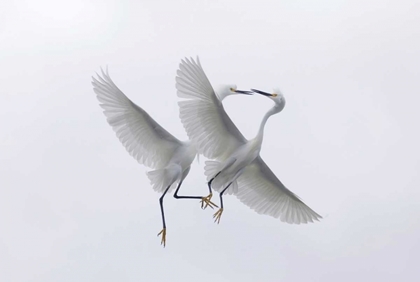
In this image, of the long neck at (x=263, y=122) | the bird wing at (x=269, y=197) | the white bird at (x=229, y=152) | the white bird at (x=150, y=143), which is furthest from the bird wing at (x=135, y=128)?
the bird wing at (x=269, y=197)

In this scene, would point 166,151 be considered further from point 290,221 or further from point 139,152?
point 290,221

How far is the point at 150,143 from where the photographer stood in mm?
31172

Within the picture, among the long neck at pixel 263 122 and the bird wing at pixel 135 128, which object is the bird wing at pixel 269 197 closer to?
the long neck at pixel 263 122

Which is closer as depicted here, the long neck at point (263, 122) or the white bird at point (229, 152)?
the white bird at point (229, 152)

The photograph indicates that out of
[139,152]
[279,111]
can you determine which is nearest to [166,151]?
[139,152]

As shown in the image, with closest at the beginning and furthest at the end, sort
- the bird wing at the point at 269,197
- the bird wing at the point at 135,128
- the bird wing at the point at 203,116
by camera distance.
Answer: the bird wing at the point at 203,116 → the bird wing at the point at 135,128 → the bird wing at the point at 269,197

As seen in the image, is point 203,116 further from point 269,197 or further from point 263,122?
point 269,197

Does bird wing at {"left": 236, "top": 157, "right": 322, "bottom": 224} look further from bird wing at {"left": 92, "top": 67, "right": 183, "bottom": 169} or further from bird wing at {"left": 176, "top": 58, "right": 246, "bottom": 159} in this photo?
bird wing at {"left": 92, "top": 67, "right": 183, "bottom": 169}

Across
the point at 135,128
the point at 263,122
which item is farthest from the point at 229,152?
the point at 135,128

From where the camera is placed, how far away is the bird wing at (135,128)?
30.5 m

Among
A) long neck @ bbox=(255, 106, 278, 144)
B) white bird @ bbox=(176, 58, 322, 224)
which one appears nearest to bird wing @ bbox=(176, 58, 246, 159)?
white bird @ bbox=(176, 58, 322, 224)

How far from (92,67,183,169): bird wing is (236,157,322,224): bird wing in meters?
2.42

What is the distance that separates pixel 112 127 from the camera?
1219 inches

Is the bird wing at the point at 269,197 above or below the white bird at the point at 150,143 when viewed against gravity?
below
